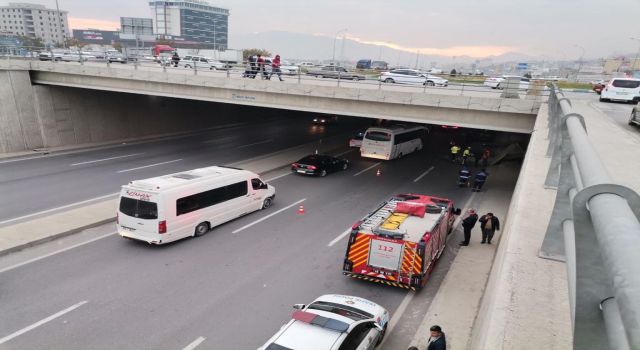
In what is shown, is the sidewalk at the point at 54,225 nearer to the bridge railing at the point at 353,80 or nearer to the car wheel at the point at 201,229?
the car wheel at the point at 201,229

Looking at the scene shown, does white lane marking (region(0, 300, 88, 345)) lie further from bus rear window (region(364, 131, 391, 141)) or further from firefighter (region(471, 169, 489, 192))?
bus rear window (region(364, 131, 391, 141))

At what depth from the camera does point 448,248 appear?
15406mm

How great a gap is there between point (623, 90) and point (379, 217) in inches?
1136

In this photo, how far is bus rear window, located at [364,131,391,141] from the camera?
30.2 meters

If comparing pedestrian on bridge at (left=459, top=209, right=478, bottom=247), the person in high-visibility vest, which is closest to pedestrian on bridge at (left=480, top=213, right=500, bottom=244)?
pedestrian on bridge at (left=459, top=209, right=478, bottom=247)


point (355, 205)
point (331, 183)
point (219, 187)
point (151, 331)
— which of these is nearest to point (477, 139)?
point (331, 183)

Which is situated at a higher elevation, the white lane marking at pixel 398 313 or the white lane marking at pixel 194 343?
the white lane marking at pixel 398 313

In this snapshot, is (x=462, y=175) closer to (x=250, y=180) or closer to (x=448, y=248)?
(x=448, y=248)

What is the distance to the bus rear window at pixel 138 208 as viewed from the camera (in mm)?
14180

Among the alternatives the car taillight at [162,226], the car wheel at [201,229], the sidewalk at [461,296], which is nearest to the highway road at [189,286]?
the car wheel at [201,229]

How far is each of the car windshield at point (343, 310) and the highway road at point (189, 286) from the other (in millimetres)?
1245

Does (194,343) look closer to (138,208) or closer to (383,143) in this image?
(138,208)

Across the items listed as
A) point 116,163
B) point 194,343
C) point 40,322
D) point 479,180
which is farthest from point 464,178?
point 116,163

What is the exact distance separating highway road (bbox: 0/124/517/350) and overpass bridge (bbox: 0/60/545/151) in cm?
676
